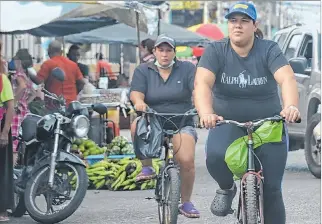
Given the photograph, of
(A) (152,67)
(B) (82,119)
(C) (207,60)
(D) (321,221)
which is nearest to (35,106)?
(B) (82,119)

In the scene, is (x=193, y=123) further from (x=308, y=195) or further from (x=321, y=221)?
(x=308, y=195)

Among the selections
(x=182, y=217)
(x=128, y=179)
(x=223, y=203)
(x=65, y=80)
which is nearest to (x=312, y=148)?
(x=128, y=179)

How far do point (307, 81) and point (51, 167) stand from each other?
5.98 m

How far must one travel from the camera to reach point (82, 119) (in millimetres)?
9477

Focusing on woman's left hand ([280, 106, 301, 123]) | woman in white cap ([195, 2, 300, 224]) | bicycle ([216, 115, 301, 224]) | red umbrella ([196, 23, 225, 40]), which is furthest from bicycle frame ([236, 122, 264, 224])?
red umbrella ([196, 23, 225, 40])

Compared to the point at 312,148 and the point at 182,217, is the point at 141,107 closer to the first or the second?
the point at 182,217

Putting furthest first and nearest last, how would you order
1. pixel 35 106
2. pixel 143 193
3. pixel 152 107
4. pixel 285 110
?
pixel 143 193
pixel 35 106
pixel 152 107
pixel 285 110

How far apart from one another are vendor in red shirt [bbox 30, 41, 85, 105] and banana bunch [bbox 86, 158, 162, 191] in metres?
2.14

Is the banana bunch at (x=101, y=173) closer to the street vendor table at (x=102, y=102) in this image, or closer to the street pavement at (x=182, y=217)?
the street pavement at (x=182, y=217)

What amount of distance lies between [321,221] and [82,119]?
2.46 m

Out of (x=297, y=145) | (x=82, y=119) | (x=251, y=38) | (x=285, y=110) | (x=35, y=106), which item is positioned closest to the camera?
(x=285, y=110)

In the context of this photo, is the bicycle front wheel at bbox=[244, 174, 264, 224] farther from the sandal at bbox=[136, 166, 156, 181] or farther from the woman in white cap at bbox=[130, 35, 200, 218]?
the sandal at bbox=[136, 166, 156, 181]

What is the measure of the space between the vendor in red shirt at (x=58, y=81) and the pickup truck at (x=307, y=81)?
3.21m

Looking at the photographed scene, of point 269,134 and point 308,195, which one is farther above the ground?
point 269,134
